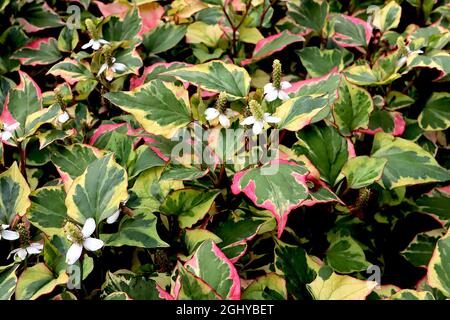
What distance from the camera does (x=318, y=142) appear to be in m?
1.04

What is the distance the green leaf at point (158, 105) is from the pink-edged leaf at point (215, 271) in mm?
261

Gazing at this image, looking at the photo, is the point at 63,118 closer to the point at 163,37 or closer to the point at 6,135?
the point at 6,135

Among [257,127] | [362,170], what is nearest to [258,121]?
[257,127]

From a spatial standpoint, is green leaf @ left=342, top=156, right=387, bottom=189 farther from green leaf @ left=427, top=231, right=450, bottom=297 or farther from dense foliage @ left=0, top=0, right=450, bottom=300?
green leaf @ left=427, top=231, right=450, bottom=297

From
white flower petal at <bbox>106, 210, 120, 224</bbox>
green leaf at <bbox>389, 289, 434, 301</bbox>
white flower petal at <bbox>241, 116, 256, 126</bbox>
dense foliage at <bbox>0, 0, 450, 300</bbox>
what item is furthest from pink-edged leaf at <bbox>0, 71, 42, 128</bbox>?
green leaf at <bbox>389, 289, 434, 301</bbox>

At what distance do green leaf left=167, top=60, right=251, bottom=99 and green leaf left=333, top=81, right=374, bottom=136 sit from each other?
8.0 inches

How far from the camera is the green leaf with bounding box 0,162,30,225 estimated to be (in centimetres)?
96

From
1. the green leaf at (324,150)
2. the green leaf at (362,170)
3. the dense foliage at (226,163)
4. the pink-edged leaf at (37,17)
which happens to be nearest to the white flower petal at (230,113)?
the dense foliage at (226,163)

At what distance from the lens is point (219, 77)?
1105 mm

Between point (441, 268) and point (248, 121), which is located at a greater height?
point (248, 121)

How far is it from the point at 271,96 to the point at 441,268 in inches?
17.8

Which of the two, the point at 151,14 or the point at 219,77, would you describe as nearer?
the point at 219,77

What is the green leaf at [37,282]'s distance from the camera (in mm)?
861

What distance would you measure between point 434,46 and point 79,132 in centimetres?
85
